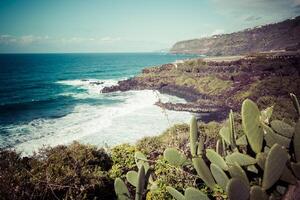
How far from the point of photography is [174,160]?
539 cm

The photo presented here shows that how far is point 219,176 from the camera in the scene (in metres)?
4.29

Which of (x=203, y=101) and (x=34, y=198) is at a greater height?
(x=34, y=198)

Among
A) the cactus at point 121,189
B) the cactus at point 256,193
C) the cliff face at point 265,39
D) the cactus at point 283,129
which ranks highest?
the cliff face at point 265,39

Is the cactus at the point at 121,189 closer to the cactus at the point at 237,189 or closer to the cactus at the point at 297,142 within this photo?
the cactus at the point at 237,189

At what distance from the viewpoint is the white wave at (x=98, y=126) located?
24219mm

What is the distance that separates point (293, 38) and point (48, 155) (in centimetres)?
13240

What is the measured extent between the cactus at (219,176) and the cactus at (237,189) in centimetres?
74

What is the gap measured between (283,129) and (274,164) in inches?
32.3

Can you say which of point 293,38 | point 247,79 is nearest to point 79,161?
point 247,79

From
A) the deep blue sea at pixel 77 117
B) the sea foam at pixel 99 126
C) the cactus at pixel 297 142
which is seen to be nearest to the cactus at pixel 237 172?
the cactus at pixel 297 142

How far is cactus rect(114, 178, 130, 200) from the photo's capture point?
5547 millimetres

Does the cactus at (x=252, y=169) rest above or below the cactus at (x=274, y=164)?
below

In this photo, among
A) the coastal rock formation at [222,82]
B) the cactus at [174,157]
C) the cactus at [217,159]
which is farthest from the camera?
the coastal rock formation at [222,82]

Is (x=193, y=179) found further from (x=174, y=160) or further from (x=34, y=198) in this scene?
Result: (x=34, y=198)
